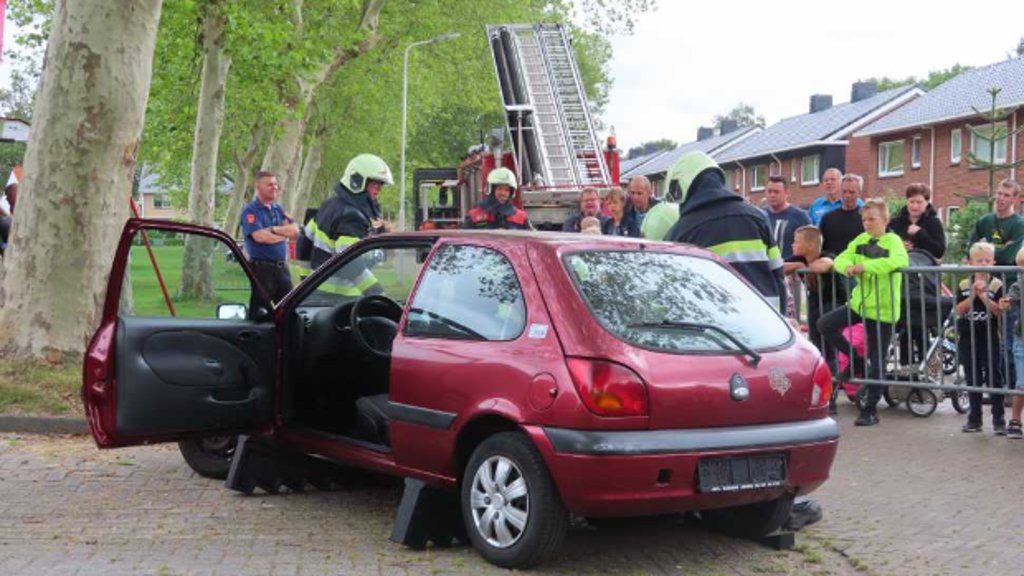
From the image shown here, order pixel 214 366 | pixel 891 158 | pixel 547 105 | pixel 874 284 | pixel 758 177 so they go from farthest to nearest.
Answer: pixel 758 177
pixel 891 158
pixel 547 105
pixel 874 284
pixel 214 366

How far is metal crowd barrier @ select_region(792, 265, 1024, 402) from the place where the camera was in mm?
9047

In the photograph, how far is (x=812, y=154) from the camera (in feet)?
185

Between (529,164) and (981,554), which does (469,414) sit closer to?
(981,554)

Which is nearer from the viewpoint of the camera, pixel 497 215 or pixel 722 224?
A: pixel 722 224

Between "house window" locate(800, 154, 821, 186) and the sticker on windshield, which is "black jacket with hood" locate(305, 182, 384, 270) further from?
"house window" locate(800, 154, 821, 186)

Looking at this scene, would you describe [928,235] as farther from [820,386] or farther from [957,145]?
[957,145]

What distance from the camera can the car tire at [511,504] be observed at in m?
5.36

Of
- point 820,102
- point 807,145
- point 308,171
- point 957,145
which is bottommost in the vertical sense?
point 308,171

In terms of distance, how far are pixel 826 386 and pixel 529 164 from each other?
15.5m

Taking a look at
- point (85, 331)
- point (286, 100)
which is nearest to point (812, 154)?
point (286, 100)

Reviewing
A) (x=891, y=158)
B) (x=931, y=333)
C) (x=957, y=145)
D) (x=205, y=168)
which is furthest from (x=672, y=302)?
(x=891, y=158)

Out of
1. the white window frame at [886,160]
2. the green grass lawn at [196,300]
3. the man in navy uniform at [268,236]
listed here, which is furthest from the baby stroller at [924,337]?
the white window frame at [886,160]

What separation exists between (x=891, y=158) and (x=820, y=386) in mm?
45844

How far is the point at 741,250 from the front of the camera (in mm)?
8070
